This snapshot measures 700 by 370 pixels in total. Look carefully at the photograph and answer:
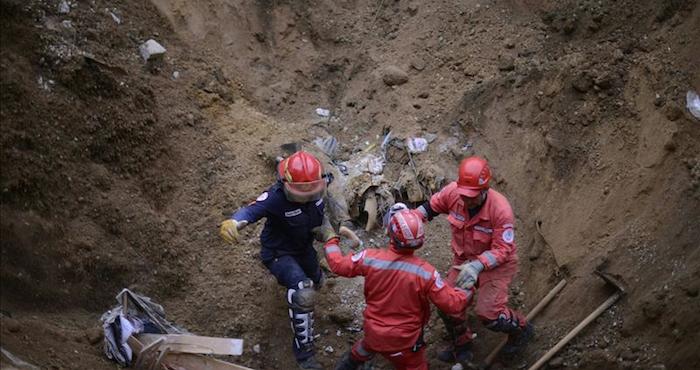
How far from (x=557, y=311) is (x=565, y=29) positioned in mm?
3600

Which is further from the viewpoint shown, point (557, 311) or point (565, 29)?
point (565, 29)

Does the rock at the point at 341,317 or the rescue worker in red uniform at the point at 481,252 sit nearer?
the rescue worker in red uniform at the point at 481,252

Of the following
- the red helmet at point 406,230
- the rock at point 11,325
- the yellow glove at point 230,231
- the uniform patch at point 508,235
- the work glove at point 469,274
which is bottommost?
the rock at point 11,325

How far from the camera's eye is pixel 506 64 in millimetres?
9500

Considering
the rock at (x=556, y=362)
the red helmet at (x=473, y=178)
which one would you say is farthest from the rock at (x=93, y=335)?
the rock at (x=556, y=362)

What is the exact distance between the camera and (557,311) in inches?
290

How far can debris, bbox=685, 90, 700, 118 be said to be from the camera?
7512mm

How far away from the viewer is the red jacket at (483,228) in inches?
263

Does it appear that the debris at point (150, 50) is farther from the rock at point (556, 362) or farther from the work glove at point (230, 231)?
the rock at point (556, 362)

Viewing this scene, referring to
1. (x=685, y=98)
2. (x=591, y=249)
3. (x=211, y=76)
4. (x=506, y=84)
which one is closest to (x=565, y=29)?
(x=506, y=84)

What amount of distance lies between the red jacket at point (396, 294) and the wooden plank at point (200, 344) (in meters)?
1.10

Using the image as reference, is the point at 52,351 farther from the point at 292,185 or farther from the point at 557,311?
the point at 557,311

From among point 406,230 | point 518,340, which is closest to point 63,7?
point 406,230

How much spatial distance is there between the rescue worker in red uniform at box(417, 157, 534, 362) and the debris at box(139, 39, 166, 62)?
3.78 m
